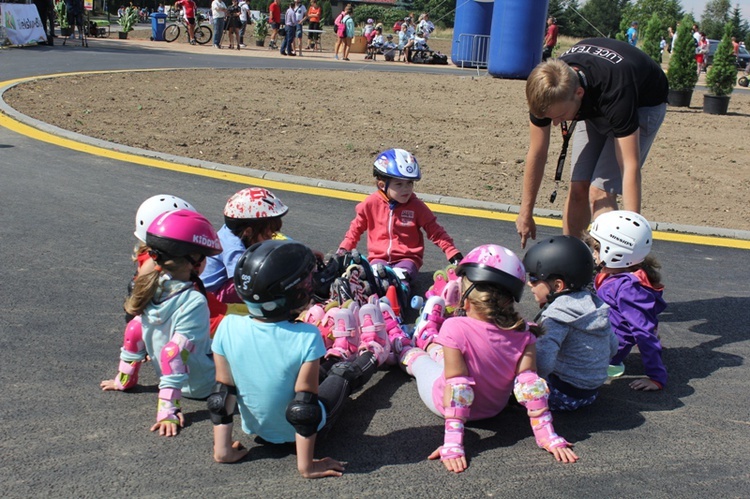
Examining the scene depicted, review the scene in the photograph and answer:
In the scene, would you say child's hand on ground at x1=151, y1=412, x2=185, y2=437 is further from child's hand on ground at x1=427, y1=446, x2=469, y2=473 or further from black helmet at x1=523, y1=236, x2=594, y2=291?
black helmet at x1=523, y1=236, x2=594, y2=291

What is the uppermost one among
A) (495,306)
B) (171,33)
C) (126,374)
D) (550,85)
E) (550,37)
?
(550,37)

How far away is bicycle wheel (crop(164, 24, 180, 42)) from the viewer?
3291 cm

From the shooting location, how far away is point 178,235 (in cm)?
408

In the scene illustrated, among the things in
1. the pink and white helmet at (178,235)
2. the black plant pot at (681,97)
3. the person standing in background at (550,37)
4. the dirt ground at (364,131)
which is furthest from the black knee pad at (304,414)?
the person standing in background at (550,37)

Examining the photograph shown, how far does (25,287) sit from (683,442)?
4349 millimetres

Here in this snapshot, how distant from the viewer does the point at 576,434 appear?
4133 mm

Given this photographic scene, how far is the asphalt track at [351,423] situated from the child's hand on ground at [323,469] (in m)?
0.04

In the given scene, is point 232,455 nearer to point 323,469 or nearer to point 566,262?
point 323,469

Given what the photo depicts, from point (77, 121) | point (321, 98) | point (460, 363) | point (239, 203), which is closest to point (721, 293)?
point (460, 363)

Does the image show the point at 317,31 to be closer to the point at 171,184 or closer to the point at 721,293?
the point at 171,184

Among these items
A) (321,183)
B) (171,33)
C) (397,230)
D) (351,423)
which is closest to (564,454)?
(351,423)

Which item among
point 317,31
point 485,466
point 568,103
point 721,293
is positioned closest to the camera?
point 485,466

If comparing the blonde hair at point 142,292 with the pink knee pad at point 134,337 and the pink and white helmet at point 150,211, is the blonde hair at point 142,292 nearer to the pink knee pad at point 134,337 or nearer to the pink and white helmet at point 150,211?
the pink knee pad at point 134,337

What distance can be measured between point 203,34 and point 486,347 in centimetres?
3105
